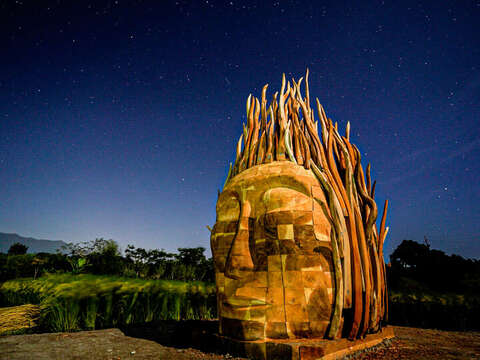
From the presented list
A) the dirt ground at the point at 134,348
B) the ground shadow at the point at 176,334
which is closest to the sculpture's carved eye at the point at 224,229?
the ground shadow at the point at 176,334

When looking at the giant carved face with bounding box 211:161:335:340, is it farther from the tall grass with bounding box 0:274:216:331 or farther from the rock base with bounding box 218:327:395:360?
the tall grass with bounding box 0:274:216:331

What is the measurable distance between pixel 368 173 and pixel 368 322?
2.96 meters

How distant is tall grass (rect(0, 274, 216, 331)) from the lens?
6.14 meters

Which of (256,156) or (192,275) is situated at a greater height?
(256,156)

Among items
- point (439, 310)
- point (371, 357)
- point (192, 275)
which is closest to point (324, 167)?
point (371, 357)

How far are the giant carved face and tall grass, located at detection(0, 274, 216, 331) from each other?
3271 millimetres

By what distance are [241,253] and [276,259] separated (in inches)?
23.5

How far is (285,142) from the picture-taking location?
190 inches

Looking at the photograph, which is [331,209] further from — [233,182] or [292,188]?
[233,182]

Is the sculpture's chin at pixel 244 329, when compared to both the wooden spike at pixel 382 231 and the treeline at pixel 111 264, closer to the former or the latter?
the wooden spike at pixel 382 231

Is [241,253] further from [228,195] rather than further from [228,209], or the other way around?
[228,195]

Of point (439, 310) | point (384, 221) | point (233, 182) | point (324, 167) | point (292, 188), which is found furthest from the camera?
point (439, 310)

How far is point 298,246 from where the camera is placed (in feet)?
13.0

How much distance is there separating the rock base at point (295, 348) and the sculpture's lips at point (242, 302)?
50 centimetres
